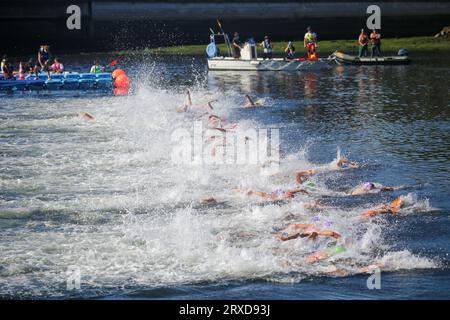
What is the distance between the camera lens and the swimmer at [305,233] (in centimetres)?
1791

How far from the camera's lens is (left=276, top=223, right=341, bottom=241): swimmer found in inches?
705

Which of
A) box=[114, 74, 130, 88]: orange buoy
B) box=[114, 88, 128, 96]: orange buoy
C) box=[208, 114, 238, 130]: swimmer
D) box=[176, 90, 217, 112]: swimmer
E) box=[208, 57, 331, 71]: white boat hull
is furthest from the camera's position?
box=[208, 57, 331, 71]: white boat hull

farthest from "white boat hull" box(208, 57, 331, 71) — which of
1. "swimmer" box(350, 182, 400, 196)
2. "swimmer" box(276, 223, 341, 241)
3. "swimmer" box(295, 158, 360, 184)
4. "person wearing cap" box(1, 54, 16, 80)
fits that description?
"swimmer" box(276, 223, 341, 241)

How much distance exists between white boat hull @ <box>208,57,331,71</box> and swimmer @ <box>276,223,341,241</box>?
3521cm

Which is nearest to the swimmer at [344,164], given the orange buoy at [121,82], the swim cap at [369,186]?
the swim cap at [369,186]

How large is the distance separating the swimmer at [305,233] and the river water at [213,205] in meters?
0.14

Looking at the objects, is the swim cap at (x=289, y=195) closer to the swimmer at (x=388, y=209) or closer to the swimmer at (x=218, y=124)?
the swimmer at (x=388, y=209)

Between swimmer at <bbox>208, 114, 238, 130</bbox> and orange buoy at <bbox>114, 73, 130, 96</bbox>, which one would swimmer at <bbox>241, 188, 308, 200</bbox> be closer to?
swimmer at <bbox>208, 114, 238, 130</bbox>

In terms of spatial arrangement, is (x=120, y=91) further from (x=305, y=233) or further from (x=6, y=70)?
(x=305, y=233)

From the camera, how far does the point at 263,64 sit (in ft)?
177

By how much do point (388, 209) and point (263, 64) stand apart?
34.2m

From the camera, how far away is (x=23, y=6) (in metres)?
68.6

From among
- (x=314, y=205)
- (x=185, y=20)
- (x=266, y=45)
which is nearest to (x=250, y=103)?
(x=266, y=45)

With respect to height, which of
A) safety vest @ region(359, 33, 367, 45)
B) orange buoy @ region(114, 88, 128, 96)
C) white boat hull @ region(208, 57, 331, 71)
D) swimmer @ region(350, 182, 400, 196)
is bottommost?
swimmer @ region(350, 182, 400, 196)
